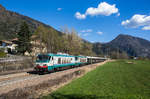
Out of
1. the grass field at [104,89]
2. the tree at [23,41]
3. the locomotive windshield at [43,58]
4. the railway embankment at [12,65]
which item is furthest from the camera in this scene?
the tree at [23,41]

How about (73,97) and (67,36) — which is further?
(67,36)

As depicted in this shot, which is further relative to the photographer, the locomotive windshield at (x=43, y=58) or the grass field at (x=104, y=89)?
the locomotive windshield at (x=43, y=58)

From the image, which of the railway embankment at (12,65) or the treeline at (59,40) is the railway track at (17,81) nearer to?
the railway embankment at (12,65)

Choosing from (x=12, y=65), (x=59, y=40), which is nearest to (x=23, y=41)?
(x=59, y=40)

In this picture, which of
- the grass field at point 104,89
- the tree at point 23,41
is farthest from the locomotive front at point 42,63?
the tree at point 23,41

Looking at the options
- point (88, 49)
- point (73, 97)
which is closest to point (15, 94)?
point (73, 97)

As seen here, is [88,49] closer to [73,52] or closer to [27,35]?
[73,52]

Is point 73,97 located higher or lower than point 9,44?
lower

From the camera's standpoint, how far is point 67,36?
2281 inches

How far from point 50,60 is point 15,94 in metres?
12.4

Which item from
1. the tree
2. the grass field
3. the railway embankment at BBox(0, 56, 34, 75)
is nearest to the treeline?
the tree

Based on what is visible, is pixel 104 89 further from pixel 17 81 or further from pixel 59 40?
pixel 59 40

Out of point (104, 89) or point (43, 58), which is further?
point (43, 58)

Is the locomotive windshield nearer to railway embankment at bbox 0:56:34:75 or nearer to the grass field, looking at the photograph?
railway embankment at bbox 0:56:34:75
